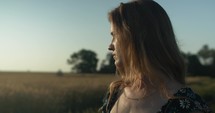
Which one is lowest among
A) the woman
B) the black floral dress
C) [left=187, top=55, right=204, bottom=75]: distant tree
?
the black floral dress

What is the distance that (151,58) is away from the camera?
6.23 ft

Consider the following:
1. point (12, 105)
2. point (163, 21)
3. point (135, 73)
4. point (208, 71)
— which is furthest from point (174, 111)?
point (208, 71)

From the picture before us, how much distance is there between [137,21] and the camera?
6.34 ft

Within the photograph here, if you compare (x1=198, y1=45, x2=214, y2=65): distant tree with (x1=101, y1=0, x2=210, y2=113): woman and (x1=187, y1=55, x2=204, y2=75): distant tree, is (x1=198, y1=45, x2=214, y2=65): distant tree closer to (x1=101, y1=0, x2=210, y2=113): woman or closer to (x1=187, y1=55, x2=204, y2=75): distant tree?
(x1=187, y1=55, x2=204, y2=75): distant tree

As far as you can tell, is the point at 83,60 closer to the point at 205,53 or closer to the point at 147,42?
the point at 205,53

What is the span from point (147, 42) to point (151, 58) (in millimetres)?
62

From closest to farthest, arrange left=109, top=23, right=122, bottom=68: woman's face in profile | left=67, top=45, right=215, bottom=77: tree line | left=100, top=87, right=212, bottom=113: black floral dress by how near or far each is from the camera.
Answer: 1. left=100, top=87, right=212, bottom=113: black floral dress
2. left=109, top=23, right=122, bottom=68: woman's face in profile
3. left=67, top=45, right=215, bottom=77: tree line

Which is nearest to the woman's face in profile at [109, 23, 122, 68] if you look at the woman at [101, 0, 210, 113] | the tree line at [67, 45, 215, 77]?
the woman at [101, 0, 210, 113]

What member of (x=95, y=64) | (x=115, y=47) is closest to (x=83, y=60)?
(x=95, y=64)

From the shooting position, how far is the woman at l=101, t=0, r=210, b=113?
190 centimetres

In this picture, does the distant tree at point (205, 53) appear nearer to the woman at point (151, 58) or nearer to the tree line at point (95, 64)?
the tree line at point (95, 64)

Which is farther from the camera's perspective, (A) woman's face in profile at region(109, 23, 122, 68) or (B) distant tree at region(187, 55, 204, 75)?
(B) distant tree at region(187, 55, 204, 75)

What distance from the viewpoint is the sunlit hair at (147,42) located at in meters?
1.90

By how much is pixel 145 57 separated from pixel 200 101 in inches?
10.4
